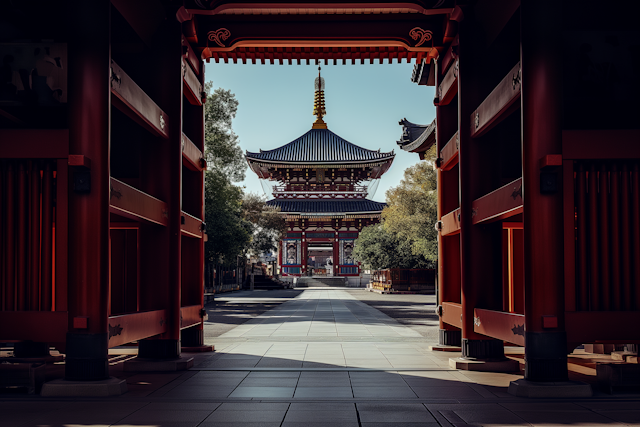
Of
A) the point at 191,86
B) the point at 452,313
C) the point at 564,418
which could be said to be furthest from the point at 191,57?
the point at 564,418

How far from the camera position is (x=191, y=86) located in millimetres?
10570

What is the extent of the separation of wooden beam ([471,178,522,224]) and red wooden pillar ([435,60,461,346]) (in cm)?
187

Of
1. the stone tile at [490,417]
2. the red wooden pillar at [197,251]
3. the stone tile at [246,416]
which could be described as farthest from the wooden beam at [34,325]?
the stone tile at [490,417]

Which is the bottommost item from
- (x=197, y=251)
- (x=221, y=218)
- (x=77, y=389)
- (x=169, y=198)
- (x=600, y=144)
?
(x=77, y=389)

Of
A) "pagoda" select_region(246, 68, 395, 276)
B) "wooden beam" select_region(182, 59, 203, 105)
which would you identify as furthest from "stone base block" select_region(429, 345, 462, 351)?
"pagoda" select_region(246, 68, 395, 276)

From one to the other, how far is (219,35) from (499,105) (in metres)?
5.22

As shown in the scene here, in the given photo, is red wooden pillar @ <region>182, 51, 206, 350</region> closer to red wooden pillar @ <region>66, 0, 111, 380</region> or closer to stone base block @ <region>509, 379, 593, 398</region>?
red wooden pillar @ <region>66, 0, 111, 380</region>

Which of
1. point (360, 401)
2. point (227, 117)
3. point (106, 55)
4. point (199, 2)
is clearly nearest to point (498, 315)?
point (360, 401)

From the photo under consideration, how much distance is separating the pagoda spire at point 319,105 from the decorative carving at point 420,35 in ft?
157

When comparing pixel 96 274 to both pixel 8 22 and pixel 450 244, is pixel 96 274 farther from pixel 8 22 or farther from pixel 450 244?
pixel 450 244

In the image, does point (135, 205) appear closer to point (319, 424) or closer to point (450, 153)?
point (319, 424)

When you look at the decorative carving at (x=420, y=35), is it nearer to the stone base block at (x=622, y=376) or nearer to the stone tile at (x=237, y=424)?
the stone base block at (x=622, y=376)

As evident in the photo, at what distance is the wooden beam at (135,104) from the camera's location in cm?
755

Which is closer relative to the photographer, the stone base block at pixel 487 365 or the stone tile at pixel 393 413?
the stone tile at pixel 393 413
